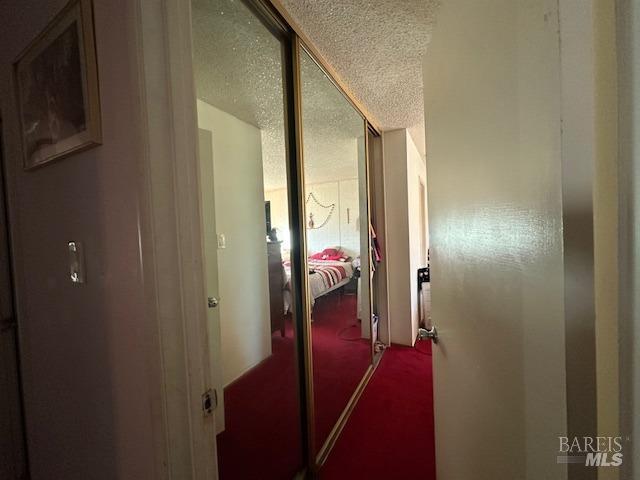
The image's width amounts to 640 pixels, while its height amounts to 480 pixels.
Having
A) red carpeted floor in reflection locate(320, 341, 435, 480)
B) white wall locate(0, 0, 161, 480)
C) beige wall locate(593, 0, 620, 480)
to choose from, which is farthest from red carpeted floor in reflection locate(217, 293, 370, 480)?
beige wall locate(593, 0, 620, 480)

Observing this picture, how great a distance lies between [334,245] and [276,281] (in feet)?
3.28

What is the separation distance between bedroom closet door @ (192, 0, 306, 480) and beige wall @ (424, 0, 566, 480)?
0.80 metres

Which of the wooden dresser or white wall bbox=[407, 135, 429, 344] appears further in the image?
white wall bbox=[407, 135, 429, 344]

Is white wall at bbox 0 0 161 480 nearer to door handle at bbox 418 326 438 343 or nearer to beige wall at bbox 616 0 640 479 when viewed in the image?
beige wall at bbox 616 0 640 479

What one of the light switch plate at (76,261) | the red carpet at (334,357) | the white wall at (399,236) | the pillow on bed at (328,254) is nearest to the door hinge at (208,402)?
the light switch plate at (76,261)

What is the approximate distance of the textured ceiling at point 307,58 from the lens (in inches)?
43.6

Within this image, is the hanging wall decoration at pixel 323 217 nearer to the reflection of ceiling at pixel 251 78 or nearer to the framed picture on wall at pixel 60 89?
the reflection of ceiling at pixel 251 78

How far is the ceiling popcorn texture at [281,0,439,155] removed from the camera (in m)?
1.14

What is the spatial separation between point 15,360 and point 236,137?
1381mm

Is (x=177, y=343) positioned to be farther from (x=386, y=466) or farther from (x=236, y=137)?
(x=386, y=466)

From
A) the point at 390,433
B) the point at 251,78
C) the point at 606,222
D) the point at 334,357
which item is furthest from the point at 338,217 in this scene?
the point at 606,222

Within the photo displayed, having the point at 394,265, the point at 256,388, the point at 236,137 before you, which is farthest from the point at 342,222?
the point at 256,388

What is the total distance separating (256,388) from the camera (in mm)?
1258

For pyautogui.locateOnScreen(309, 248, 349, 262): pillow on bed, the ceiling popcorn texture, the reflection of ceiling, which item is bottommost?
pyautogui.locateOnScreen(309, 248, 349, 262): pillow on bed
